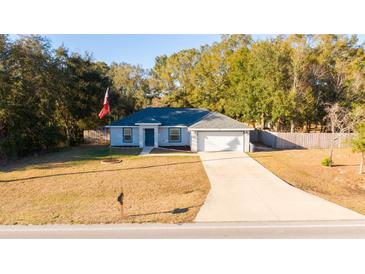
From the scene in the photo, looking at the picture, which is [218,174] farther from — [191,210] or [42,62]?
[42,62]

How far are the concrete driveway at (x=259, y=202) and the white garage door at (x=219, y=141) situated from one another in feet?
22.1

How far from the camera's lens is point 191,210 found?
7645 mm

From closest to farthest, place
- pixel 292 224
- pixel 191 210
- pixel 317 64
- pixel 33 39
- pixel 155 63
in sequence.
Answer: pixel 292 224 → pixel 191 210 → pixel 33 39 → pixel 317 64 → pixel 155 63

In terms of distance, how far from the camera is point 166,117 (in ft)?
75.2

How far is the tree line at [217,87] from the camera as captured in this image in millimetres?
17297

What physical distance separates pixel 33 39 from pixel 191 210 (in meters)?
19.0

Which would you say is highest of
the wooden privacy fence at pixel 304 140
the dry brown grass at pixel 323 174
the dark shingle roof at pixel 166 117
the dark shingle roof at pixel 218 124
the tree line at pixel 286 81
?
the tree line at pixel 286 81

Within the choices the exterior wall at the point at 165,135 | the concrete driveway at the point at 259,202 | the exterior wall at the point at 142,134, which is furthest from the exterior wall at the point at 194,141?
the concrete driveway at the point at 259,202

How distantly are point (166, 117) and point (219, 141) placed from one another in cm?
617

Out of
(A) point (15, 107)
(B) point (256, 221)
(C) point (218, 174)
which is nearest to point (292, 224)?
(B) point (256, 221)

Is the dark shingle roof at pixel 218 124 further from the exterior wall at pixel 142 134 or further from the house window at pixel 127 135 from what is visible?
the house window at pixel 127 135

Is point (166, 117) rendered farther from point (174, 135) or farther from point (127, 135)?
point (127, 135)

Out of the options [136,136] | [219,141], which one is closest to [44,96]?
[136,136]

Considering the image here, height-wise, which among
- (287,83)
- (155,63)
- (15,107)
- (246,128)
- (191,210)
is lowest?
(191,210)
